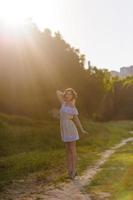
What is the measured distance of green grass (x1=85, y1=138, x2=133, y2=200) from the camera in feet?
38.3

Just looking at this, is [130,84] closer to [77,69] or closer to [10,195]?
[77,69]

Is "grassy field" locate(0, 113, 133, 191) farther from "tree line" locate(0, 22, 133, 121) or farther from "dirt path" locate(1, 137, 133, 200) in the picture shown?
"tree line" locate(0, 22, 133, 121)

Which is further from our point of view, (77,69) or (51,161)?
(77,69)

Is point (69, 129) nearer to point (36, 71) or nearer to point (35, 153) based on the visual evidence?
point (35, 153)

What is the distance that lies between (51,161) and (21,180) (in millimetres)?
4797

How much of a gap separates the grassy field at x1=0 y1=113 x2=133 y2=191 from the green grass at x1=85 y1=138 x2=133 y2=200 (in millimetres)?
1000

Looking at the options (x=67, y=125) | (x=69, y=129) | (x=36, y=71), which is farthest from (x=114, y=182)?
(x=36, y=71)

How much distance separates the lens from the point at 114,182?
13.5 meters

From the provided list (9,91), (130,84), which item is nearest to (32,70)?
(9,91)

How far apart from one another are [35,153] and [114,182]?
9948mm

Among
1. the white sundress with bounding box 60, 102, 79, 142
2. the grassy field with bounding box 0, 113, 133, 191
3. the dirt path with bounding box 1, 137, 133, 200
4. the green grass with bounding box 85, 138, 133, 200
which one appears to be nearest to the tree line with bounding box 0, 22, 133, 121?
the grassy field with bounding box 0, 113, 133, 191

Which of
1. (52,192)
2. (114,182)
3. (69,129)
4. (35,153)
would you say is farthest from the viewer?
(35,153)

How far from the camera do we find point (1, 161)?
65.5 ft

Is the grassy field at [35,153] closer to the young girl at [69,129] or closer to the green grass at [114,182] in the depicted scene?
the young girl at [69,129]
